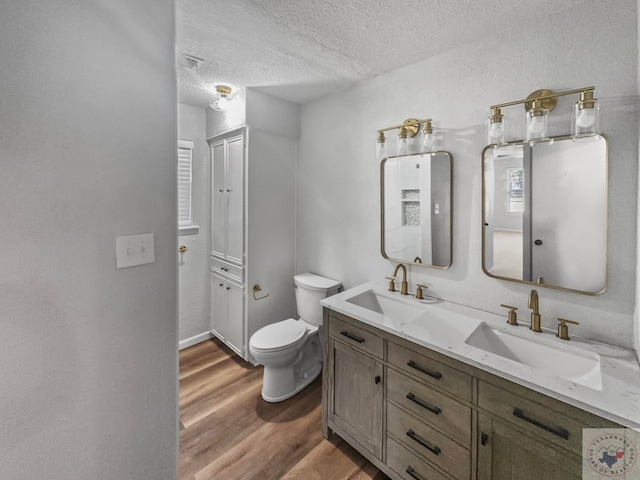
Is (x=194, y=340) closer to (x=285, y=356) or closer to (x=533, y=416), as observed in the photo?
(x=285, y=356)

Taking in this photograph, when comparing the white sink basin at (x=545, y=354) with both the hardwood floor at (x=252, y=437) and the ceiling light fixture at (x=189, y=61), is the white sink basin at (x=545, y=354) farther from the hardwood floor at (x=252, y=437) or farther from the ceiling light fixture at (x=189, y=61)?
the ceiling light fixture at (x=189, y=61)

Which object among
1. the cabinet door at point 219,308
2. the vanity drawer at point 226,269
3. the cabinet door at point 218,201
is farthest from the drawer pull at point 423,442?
the cabinet door at point 218,201

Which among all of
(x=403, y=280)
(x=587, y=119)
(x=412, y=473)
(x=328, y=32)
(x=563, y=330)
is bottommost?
(x=412, y=473)

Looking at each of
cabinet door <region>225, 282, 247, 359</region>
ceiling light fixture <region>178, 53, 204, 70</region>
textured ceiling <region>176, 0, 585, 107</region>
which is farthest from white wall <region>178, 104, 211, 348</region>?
ceiling light fixture <region>178, 53, 204, 70</region>

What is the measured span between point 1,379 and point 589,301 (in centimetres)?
226

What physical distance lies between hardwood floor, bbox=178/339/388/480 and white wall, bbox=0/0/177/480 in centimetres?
52

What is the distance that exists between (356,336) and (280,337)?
0.77 meters

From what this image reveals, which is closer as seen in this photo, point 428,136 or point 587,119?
point 587,119

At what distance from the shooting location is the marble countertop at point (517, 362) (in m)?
0.89

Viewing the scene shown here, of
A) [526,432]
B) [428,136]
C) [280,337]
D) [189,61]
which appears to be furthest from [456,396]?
[189,61]

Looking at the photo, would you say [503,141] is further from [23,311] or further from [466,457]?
[23,311]

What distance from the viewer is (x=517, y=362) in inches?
45.2

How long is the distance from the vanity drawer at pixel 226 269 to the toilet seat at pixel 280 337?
578 millimetres

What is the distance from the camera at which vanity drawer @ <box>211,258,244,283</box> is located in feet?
8.26
